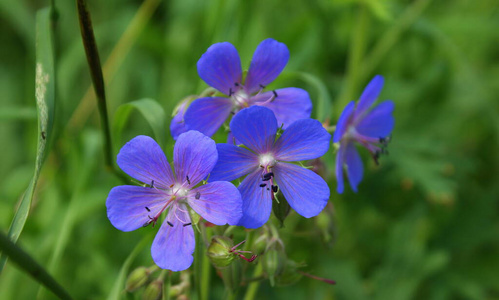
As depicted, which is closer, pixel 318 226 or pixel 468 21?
pixel 318 226

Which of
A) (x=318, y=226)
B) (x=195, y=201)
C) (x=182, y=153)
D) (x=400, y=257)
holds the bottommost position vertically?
(x=400, y=257)

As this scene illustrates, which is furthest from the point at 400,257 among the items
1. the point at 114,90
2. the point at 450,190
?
the point at 114,90

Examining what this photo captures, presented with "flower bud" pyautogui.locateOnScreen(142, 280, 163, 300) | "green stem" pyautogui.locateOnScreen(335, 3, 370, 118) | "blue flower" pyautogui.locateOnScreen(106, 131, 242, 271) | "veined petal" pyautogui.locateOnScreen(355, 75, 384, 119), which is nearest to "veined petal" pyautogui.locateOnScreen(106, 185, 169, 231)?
"blue flower" pyautogui.locateOnScreen(106, 131, 242, 271)

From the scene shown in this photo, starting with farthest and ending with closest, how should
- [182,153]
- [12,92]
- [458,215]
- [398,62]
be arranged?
[12,92] → [398,62] → [458,215] → [182,153]

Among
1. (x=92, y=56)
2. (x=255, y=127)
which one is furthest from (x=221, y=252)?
(x=92, y=56)

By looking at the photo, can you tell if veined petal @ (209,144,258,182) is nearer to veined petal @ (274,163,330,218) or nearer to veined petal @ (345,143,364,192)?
veined petal @ (274,163,330,218)

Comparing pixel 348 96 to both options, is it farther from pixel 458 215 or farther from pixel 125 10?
pixel 125 10

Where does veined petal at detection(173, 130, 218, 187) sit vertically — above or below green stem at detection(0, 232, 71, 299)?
above
